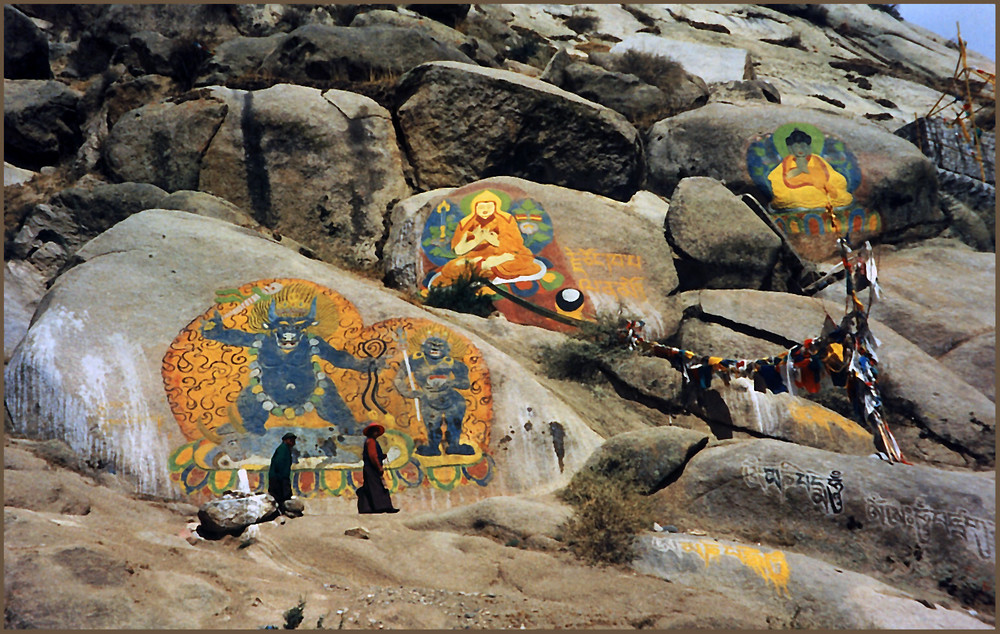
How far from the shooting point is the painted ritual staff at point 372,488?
11.0 metres

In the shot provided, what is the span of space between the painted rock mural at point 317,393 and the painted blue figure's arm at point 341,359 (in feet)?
0.05

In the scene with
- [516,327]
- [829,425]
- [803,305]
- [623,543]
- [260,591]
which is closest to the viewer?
[260,591]

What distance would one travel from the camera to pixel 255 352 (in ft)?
41.0

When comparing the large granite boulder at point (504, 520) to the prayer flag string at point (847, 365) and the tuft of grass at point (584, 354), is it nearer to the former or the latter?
the tuft of grass at point (584, 354)

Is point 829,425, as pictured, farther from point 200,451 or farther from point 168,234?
point 168,234

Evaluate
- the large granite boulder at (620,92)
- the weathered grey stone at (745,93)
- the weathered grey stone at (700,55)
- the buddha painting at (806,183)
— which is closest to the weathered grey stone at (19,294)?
the large granite boulder at (620,92)

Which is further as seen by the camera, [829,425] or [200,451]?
[829,425]

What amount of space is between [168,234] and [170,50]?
11024mm

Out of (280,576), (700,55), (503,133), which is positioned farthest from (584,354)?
(700,55)

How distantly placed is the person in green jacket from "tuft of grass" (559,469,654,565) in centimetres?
356

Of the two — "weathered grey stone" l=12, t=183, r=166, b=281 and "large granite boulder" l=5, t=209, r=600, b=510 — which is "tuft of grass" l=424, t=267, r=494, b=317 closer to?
"large granite boulder" l=5, t=209, r=600, b=510

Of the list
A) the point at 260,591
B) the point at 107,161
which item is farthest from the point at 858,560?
the point at 107,161

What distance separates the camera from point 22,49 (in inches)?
971

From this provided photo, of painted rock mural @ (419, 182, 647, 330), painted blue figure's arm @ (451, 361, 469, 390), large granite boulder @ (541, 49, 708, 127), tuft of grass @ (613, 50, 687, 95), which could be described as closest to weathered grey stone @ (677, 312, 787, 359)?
painted rock mural @ (419, 182, 647, 330)
